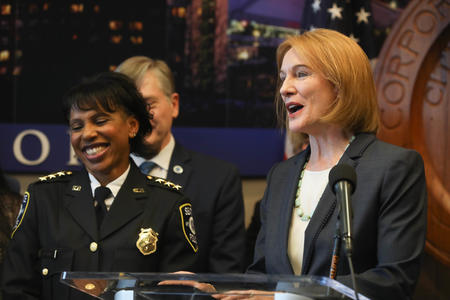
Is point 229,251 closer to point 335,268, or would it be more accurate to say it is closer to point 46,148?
point 335,268

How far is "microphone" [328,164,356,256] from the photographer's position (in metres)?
1.34

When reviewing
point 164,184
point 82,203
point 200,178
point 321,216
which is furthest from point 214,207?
point 321,216

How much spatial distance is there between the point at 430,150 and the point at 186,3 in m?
1.86

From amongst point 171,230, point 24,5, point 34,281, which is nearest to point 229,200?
point 171,230

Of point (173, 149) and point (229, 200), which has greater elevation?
point (173, 149)

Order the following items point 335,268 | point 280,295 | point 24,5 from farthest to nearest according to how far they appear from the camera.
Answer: point 24,5 → point 335,268 → point 280,295

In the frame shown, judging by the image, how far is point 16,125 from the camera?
162 inches

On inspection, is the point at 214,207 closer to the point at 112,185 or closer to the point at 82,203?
the point at 112,185

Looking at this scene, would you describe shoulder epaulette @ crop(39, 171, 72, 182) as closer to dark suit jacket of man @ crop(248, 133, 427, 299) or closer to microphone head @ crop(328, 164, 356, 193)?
dark suit jacket of man @ crop(248, 133, 427, 299)

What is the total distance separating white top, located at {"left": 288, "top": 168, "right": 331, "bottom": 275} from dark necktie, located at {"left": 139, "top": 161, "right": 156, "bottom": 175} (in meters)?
1.08

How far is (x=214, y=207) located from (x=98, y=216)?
91 cm

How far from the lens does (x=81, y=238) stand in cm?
210

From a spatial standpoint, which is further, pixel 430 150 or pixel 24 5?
pixel 24 5

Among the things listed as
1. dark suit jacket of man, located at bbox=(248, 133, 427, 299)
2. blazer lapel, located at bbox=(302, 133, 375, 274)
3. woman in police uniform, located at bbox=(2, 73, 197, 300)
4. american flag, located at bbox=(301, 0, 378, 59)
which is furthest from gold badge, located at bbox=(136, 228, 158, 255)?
american flag, located at bbox=(301, 0, 378, 59)
